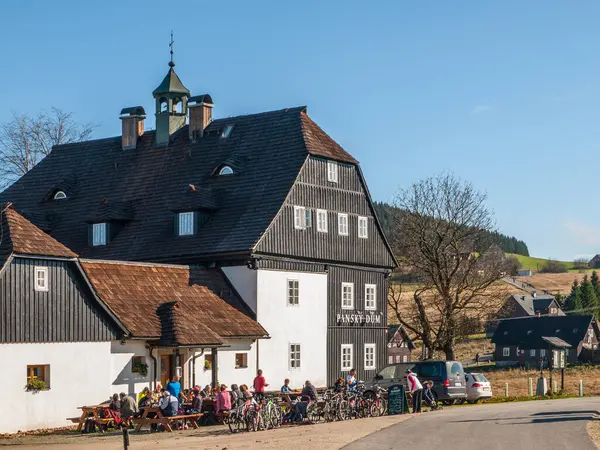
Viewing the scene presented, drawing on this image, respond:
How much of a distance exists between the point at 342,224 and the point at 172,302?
12854 millimetres

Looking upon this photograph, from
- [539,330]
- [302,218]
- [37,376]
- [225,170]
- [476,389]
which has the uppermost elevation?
[225,170]

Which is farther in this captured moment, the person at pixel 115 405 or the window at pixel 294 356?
the window at pixel 294 356

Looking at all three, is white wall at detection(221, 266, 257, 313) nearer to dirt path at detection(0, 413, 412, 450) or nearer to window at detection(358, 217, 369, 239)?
window at detection(358, 217, 369, 239)

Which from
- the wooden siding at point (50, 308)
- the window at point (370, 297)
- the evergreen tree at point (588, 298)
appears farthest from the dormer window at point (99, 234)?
the evergreen tree at point (588, 298)

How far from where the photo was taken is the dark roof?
399ft

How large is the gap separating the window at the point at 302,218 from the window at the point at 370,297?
5.68m

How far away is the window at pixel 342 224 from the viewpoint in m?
50.3

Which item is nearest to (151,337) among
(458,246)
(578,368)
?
(458,246)

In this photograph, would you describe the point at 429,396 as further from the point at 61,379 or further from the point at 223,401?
the point at 61,379

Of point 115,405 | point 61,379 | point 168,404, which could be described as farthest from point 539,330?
point 168,404

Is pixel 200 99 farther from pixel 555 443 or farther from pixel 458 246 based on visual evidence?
pixel 555 443

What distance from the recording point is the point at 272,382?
45406 millimetres

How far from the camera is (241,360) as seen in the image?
144 ft

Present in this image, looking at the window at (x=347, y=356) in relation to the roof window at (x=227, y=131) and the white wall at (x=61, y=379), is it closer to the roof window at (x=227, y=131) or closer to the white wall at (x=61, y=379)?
the roof window at (x=227, y=131)
